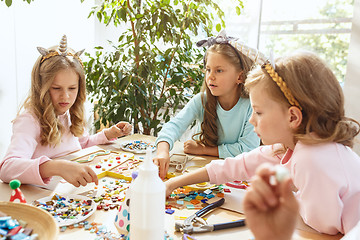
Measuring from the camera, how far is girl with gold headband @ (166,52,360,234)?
2.58ft

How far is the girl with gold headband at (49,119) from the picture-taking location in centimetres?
111

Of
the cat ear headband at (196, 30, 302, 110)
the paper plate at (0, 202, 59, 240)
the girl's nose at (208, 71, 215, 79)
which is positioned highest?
the cat ear headband at (196, 30, 302, 110)

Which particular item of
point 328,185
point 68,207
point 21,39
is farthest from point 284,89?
point 21,39

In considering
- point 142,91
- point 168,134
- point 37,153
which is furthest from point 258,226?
point 142,91

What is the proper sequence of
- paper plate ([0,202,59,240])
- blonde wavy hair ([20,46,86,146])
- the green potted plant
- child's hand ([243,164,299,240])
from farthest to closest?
the green potted plant → blonde wavy hair ([20,46,86,146]) → paper plate ([0,202,59,240]) → child's hand ([243,164,299,240])

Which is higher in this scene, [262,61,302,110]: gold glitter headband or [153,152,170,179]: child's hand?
[262,61,302,110]: gold glitter headband

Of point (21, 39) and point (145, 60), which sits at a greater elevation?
point (21, 39)

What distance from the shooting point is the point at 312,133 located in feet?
2.92

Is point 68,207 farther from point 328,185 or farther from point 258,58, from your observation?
point 258,58

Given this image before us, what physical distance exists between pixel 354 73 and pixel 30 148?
6.98 feet

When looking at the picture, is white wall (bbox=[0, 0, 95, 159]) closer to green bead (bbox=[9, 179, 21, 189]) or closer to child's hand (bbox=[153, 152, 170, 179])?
child's hand (bbox=[153, 152, 170, 179])

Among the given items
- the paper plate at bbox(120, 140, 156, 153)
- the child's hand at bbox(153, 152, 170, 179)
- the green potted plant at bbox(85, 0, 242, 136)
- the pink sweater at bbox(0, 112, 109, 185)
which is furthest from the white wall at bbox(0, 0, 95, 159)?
the child's hand at bbox(153, 152, 170, 179)

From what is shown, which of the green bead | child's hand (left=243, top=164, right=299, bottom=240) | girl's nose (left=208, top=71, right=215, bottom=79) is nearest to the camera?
child's hand (left=243, top=164, right=299, bottom=240)

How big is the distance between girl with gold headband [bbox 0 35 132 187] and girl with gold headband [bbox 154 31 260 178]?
39cm
